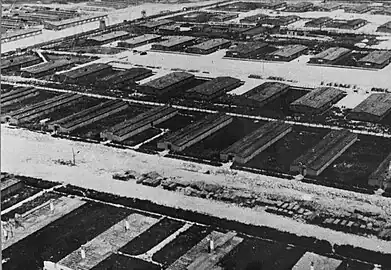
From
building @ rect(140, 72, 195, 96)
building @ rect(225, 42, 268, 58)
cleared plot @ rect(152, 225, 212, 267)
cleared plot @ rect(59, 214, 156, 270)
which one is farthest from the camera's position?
building @ rect(225, 42, 268, 58)

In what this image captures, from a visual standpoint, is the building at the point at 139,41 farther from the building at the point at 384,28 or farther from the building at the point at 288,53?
the building at the point at 384,28

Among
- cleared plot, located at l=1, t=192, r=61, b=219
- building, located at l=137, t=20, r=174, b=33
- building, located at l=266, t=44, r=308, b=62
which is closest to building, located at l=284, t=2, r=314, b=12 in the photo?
building, located at l=137, t=20, r=174, b=33

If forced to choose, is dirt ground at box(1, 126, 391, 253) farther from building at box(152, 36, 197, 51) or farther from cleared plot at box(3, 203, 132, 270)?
building at box(152, 36, 197, 51)

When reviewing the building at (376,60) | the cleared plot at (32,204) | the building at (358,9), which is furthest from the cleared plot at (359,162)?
the building at (358,9)

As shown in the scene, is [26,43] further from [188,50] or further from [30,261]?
[30,261]

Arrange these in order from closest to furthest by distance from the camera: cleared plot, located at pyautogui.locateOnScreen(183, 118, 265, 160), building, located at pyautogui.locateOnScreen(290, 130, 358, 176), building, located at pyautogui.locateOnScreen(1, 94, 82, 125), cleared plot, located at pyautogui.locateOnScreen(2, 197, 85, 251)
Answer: cleared plot, located at pyautogui.locateOnScreen(2, 197, 85, 251) → building, located at pyautogui.locateOnScreen(290, 130, 358, 176) → cleared plot, located at pyautogui.locateOnScreen(183, 118, 265, 160) → building, located at pyautogui.locateOnScreen(1, 94, 82, 125)
